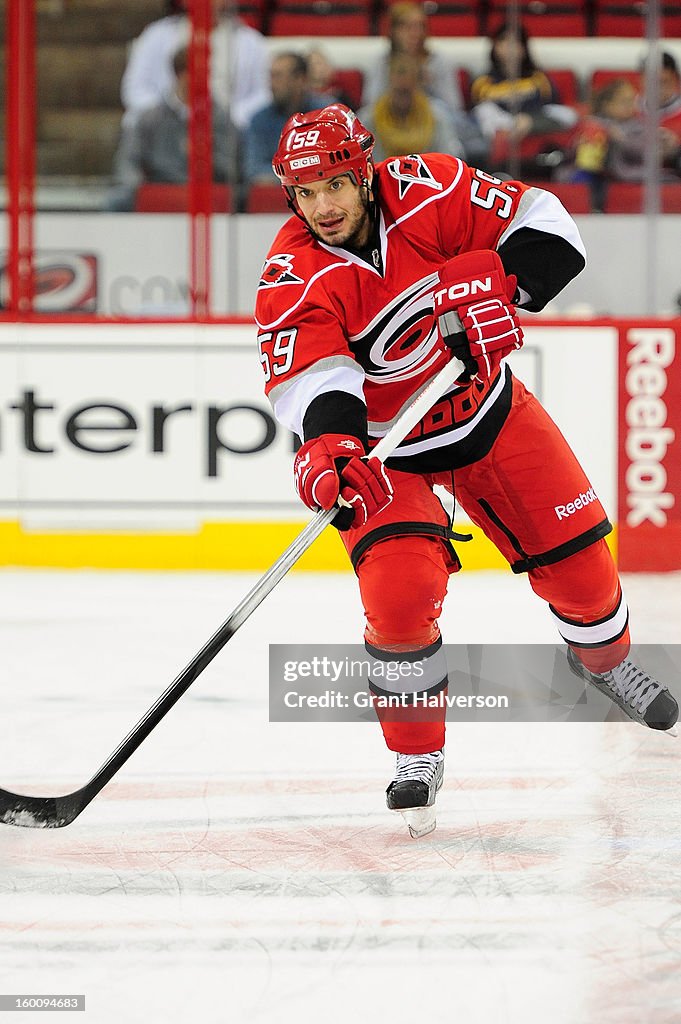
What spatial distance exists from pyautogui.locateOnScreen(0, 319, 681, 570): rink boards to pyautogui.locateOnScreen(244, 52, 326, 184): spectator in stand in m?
0.59

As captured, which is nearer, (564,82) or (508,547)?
(508,547)

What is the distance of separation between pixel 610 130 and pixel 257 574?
197cm

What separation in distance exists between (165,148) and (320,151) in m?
2.85

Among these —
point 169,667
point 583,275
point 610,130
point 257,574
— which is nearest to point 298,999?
point 169,667

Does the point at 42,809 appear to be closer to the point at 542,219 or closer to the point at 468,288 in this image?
the point at 468,288

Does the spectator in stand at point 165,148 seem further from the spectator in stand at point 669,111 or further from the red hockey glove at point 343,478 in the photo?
the red hockey glove at point 343,478

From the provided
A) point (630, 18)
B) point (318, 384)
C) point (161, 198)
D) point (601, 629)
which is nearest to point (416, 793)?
point (601, 629)

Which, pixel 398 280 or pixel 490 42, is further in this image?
pixel 490 42

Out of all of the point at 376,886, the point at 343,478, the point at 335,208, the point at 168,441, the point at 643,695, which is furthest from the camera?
the point at 168,441

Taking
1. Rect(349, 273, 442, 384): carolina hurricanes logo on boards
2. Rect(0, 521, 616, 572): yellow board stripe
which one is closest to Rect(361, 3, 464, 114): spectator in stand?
Rect(0, 521, 616, 572): yellow board stripe

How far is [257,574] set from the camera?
4.43m

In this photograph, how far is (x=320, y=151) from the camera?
2.04m

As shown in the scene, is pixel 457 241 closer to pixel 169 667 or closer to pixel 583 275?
pixel 169 667

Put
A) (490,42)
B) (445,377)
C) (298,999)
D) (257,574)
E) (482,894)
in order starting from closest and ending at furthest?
(298,999)
(482,894)
(445,377)
(257,574)
(490,42)
